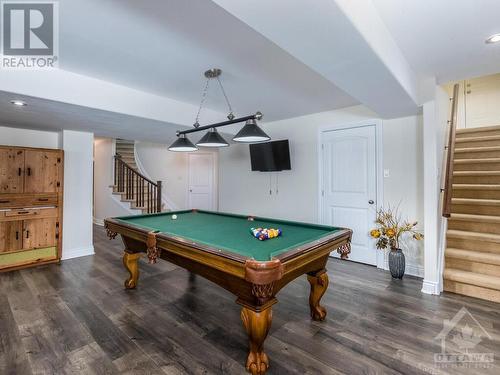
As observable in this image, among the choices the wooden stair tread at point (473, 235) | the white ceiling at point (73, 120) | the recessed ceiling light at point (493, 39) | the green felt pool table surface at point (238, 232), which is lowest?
the wooden stair tread at point (473, 235)

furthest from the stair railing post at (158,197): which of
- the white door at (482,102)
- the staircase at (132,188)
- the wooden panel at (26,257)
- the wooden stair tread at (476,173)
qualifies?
the white door at (482,102)

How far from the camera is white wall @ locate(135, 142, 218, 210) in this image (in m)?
7.30

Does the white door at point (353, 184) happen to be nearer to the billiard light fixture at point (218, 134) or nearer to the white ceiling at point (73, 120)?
the billiard light fixture at point (218, 134)

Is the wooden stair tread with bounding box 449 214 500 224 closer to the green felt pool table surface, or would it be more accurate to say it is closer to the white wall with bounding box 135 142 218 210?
the green felt pool table surface

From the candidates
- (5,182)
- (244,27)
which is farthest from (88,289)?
(244,27)

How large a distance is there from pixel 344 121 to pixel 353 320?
111 inches

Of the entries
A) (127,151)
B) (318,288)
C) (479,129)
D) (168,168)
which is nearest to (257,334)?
(318,288)

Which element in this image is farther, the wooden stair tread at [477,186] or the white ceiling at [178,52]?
the wooden stair tread at [477,186]

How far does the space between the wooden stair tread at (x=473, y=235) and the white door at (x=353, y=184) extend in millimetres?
923

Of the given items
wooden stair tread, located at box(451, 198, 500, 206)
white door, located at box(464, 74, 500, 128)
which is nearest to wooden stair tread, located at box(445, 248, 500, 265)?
wooden stair tread, located at box(451, 198, 500, 206)

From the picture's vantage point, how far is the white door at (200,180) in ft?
24.1

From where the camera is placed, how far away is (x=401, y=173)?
3439 millimetres

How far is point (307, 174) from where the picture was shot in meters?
4.32

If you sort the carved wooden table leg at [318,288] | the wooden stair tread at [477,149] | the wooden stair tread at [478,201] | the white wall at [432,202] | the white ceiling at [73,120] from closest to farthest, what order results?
the carved wooden table leg at [318,288]
the white ceiling at [73,120]
the white wall at [432,202]
the wooden stair tread at [478,201]
the wooden stair tread at [477,149]
